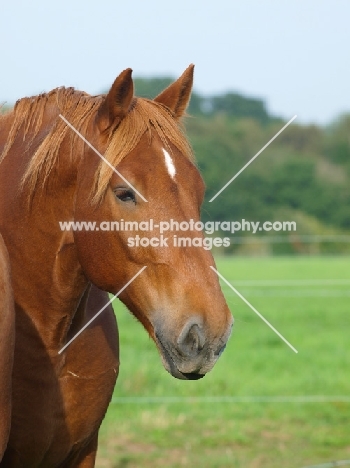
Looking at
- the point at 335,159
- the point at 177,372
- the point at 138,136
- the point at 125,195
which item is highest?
the point at 138,136

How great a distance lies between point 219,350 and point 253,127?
31360 millimetres

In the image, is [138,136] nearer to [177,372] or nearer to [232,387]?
[177,372]

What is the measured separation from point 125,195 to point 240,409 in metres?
3.71

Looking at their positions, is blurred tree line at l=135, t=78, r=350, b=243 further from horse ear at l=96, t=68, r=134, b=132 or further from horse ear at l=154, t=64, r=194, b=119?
horse ear at l=96, t=68, r=134, b=132

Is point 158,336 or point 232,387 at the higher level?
point 158,336

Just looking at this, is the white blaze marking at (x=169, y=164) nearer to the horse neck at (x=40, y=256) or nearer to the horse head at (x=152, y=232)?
the horse head at (x=152, y=232)

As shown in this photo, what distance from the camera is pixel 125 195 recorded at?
226 centimetres

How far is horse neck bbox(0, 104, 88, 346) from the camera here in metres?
2.53

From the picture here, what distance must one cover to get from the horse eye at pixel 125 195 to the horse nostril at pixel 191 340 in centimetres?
45

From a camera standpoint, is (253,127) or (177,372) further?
(253,127)

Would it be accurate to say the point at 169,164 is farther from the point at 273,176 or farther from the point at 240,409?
the point at 273,176

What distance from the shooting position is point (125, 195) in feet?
7.40

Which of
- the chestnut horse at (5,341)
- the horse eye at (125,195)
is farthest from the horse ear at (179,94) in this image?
the chestnut horse at (5,341)

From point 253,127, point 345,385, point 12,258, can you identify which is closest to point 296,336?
point 345,385
